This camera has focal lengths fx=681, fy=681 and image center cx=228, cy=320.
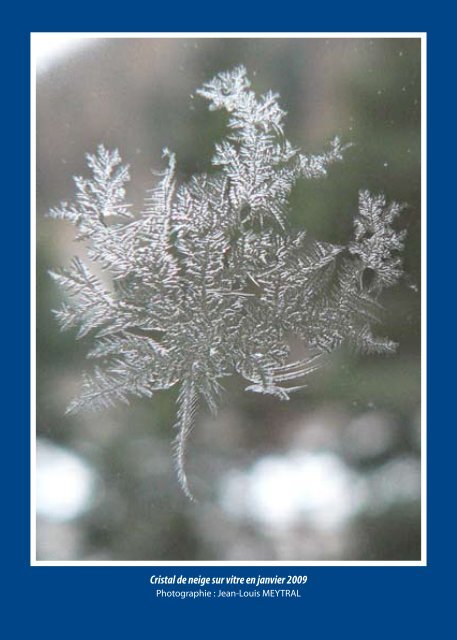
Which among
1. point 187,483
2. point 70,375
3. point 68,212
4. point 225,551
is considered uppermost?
point 68,212

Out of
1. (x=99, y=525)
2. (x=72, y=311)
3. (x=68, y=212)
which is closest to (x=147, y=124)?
(x=68, y=212)

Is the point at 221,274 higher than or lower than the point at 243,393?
higher

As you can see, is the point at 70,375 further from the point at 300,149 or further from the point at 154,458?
the point at 300,149
